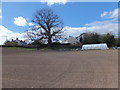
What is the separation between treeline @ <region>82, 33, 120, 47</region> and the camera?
42.1 metres

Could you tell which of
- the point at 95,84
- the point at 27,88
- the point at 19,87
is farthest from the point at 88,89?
the point at 19,87

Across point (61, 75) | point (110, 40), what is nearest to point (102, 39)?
point (110, 40)

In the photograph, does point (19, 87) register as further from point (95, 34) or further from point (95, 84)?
point (95, 34)

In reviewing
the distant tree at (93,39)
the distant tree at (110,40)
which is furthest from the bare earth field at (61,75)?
the distant tree at (93,39)

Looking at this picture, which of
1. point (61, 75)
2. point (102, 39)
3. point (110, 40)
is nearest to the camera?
point (61, 75)

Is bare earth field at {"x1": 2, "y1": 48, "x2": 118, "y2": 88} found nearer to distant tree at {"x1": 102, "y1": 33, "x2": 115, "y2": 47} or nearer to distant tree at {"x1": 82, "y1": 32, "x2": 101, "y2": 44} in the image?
distant tree at {"x1": 102, "y1": 33, "x2": 115, "y2": 47}

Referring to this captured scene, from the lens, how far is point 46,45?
39.5 m

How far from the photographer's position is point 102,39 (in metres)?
44.3

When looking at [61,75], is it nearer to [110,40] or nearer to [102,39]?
[110,40]

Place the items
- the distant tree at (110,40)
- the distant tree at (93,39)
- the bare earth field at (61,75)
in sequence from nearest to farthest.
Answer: the bare earth field at (61,75)
the distant tree at (110,40)
the distant tree at (93,39)

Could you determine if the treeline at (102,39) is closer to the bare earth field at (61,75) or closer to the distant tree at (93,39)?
the distant tree at (93,39)

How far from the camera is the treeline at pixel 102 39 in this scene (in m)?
42.1

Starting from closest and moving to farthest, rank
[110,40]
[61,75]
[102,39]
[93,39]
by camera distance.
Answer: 1. [61,75]
2. [110,40]
3. [102,39]
4. [93,39]

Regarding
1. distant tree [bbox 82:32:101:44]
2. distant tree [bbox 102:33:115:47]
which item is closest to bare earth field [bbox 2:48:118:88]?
distant tree [bbox 102:33:115:47]
